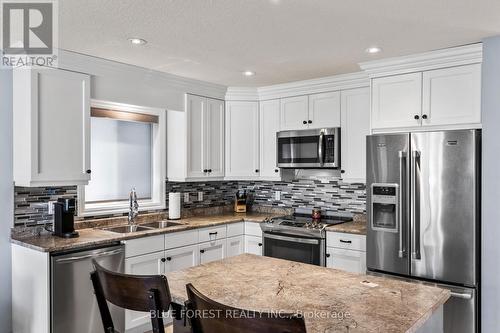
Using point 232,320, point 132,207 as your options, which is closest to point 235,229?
point 132,207

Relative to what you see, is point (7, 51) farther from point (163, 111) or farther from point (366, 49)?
point (366, 49)

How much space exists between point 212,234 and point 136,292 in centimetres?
252

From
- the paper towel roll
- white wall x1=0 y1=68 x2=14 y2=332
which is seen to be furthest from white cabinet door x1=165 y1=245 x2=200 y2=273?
white wall x1=0 y1=68 x2=14 y2=332

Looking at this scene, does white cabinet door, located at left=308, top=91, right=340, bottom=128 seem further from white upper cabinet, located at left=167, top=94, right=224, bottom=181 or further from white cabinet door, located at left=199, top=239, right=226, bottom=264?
white cabinet door, located at left=199, top=239, right=226, bottom=264

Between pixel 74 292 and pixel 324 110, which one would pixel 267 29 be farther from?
pixel 74 292

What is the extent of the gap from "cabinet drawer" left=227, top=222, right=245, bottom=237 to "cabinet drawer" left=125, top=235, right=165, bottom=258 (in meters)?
0.87

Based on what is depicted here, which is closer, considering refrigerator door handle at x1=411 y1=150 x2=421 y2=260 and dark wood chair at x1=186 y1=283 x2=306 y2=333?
dark wood chair at x1=186 y1=283 x2=306 y2=333

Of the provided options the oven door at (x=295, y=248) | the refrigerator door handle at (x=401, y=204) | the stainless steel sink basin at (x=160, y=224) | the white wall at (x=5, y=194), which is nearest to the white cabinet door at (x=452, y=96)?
the refrigerator door handle at (x=401, y=204)

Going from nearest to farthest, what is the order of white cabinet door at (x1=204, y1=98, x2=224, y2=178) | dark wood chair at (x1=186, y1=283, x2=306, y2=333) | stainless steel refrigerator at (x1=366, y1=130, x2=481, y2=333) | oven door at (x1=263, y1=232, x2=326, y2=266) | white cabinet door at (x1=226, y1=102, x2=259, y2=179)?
1. dark wood chair at (x1=186, y1=283, x2=306, y2=333)
2. stainless steel refrigerator at (x1=366, y1=130, x2=481, y2=333)
3. oven door at (x1=263, y1=232, x2=326, y2=266)
4. white cabinet door at (x1=204, y1=98, x2=224, y2=178)
5. white cabinet door at (x1=226, y1=102, x2=259, y2=179)

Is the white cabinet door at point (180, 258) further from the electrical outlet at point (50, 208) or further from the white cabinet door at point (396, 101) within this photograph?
the white cabinet door at point (396, 101)

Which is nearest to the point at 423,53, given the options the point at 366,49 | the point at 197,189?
the point at 366,49

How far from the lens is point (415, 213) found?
308cm

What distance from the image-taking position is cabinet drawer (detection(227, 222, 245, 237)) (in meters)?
4.18

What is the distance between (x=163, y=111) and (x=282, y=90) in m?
1.34
